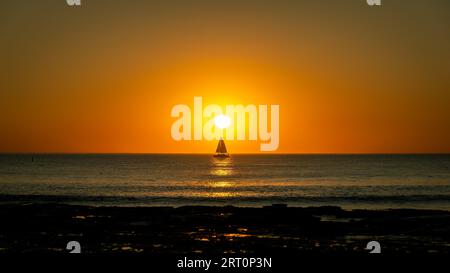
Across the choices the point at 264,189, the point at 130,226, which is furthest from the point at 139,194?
the point at 130,226

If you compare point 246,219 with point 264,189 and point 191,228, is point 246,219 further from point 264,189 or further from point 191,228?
point 264,189

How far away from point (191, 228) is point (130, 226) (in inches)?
159

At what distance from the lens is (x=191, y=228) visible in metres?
35.2

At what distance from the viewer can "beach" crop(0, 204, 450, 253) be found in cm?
2881

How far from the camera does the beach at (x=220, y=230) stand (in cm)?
2881

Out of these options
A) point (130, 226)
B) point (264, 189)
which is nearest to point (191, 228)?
point (130, 226)

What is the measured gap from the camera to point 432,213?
42.1 m

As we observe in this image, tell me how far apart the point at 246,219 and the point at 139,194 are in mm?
34732

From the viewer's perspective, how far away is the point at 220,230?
3450 centimetres

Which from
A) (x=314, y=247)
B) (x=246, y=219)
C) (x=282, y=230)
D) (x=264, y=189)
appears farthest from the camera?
(x=264, y=189)
